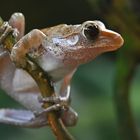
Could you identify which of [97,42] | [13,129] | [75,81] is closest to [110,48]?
[97,42]

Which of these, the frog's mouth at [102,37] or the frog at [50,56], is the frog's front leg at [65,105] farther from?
the frog's mouth at [102,37]

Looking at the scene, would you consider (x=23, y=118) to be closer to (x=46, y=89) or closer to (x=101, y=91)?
(x=46, y=89)

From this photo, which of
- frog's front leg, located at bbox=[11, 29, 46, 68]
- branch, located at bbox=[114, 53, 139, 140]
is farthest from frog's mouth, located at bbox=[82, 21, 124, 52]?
branch, located at bbox=[114, 53, 139, 140]

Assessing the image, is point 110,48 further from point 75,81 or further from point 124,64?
point 75,81

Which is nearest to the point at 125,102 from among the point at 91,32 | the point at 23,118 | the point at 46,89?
the point at 23,118

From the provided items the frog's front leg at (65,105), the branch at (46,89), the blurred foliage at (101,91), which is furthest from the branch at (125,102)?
the branch at (46,89)

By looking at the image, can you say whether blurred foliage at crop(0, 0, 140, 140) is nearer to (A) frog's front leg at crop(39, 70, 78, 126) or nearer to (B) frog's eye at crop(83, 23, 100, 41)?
(A) frog's front leg at crop(39, 70, 78, 126)

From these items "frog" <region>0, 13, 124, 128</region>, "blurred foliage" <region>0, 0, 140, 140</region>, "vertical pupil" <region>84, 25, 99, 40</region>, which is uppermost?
"vertical pupil" <region>84, 25, 99, 40</region>

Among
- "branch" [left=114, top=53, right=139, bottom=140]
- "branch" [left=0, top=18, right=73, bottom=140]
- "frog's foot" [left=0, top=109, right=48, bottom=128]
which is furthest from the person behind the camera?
"branch" [left=114, top=53, right=139, bottom=140]
